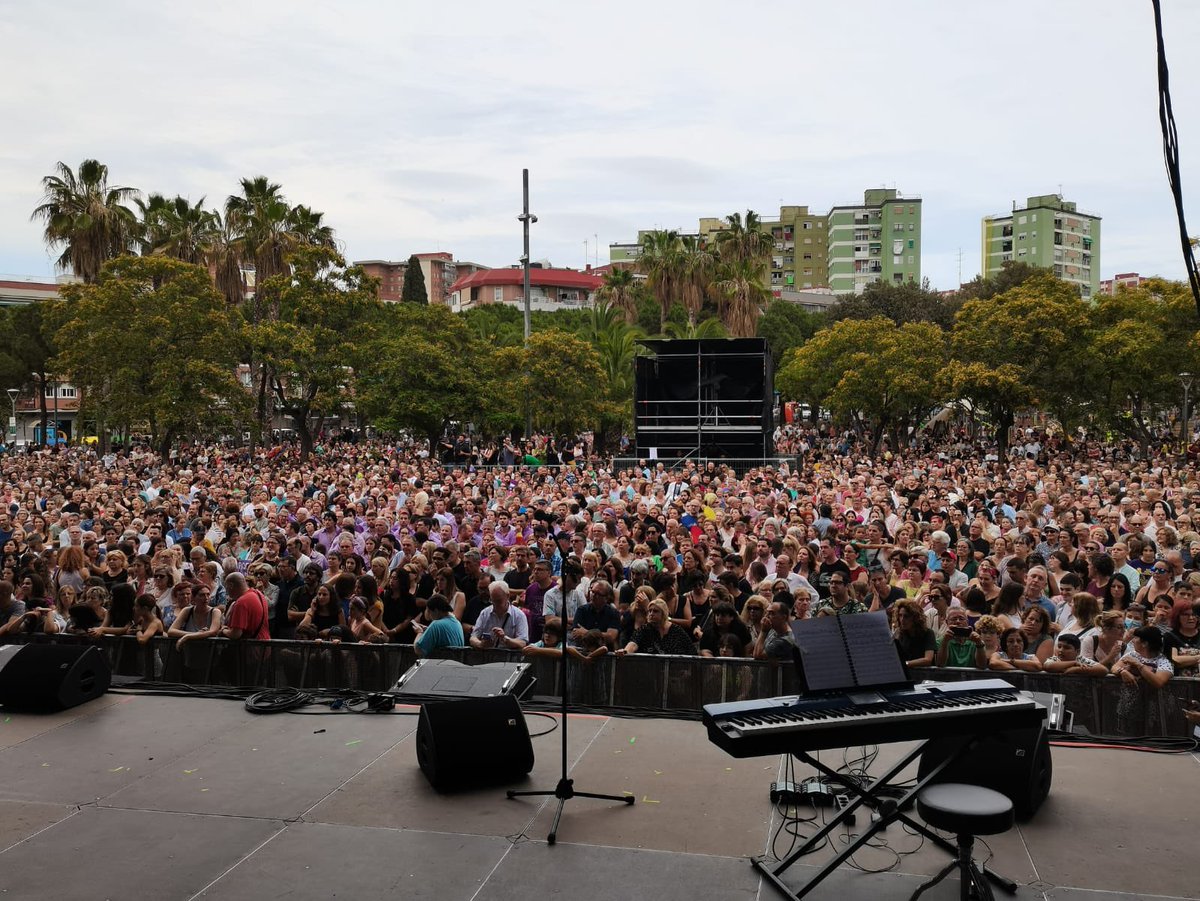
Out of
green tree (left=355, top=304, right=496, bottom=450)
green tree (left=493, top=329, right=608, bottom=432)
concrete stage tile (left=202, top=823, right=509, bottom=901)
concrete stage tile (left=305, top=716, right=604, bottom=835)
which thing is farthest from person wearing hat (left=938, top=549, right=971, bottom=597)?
green tree (left=493, top=329, right=608, bottom=432)

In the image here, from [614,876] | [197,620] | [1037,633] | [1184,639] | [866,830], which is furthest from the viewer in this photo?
[197,620]

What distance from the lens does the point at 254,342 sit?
33281mm

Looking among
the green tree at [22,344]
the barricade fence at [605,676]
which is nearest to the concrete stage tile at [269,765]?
the barricade fence at [605,676]

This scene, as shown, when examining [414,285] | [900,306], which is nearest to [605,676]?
[900,306]

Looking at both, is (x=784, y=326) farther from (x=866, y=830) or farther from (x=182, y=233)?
(x=866, y=830)

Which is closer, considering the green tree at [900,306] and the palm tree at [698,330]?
the palm tree at [698,330]

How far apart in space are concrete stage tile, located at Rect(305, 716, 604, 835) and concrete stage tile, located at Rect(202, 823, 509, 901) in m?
0.14

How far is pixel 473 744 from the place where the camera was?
6.32 meters

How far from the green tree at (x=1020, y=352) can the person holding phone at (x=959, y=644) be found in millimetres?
27702

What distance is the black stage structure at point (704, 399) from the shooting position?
2920 cm

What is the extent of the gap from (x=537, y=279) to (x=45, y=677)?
105652 millimetres

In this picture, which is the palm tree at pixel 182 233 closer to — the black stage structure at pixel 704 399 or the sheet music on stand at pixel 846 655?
the black stage structure at pixel 704 399

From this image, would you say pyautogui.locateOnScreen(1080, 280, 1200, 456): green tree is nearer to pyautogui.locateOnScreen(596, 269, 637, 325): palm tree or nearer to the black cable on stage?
pyautogui.locateOnScreen(596, 269, 637, 325): palm tree

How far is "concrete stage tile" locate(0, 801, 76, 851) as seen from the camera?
19.0 feet
